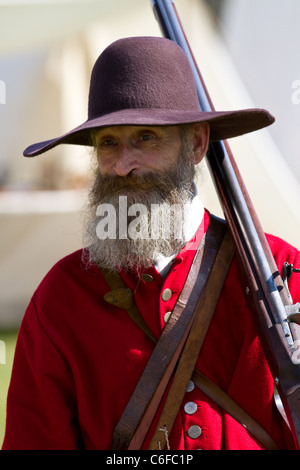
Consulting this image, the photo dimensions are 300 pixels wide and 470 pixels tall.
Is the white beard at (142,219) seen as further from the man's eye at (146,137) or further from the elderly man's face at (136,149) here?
the man's eye at (146,137)

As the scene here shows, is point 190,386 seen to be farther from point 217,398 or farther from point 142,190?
point 142,190

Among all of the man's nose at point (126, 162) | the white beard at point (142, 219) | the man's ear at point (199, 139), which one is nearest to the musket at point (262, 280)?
the man's ear at point (199, 139)

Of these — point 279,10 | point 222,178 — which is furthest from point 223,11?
point 222,178

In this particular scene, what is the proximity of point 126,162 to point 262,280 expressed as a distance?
2.24 feet

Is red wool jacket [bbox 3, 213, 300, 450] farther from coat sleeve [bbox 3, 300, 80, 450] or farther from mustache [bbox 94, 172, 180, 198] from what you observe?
mustache [bbox 94, 172, 180, 198]

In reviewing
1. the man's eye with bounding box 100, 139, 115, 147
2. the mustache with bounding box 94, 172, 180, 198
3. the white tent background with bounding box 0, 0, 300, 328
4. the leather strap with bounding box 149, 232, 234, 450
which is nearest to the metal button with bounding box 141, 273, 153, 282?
the leather strap with bounding box 149, 232, 234, 450

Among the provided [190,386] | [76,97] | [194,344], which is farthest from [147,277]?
[76,97]

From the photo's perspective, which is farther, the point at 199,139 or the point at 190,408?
the point at 199,139

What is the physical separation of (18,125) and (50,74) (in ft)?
2.42

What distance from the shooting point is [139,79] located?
9.04ft

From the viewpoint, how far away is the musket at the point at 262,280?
241 cm

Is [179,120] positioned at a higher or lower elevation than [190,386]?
higher

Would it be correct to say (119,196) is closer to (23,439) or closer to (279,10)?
(23,439)

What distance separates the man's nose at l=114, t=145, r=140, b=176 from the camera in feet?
8.99
